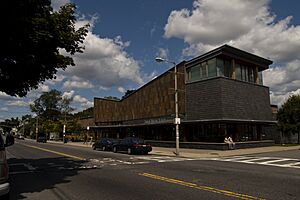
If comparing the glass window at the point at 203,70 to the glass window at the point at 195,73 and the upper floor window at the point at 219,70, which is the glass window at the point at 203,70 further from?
the glass window at the point at 195,73

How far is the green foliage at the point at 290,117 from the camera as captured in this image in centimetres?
4184

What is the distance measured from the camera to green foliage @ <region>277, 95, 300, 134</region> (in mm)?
41844

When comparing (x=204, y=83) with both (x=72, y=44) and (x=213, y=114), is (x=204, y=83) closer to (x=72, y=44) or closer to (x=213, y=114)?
(x=213, y=114)

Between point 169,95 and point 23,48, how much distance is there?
3147cm

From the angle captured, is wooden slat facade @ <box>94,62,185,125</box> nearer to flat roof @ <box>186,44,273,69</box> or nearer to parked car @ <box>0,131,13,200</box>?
flat roof @ <box>186,44,273,69</box>

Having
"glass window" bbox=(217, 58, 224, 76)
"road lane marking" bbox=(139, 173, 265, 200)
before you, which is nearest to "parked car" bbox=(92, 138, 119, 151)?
"glass window" bbox=(217, 58, 224, 76)

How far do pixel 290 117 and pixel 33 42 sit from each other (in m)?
38.9

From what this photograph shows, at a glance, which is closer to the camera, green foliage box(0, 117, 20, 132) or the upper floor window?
green foliage box(0, 117, 20, 132)

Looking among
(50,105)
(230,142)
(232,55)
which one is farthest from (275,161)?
(50,105)

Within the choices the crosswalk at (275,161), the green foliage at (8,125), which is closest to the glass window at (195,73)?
the crosswalk at (275,161)

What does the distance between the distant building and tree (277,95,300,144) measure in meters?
2.61

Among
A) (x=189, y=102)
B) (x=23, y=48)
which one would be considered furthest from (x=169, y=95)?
(x=23, y=48)

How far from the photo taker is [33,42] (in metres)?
10.7

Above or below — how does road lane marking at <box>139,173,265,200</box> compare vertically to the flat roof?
below
